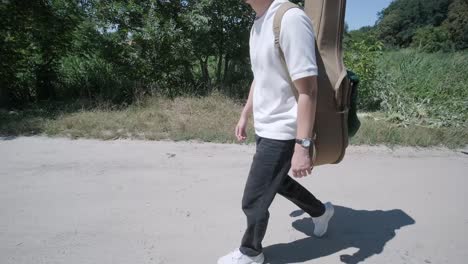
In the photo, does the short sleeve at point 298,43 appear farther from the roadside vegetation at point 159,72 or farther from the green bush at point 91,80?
the green bush at point 91,80

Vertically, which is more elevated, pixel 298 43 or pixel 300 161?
pixel 298 43

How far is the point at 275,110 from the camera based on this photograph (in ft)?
6.75

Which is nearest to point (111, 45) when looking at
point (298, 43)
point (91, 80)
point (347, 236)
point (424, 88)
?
point (91, 80)

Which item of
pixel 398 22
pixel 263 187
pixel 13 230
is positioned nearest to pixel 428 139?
pixel 263 187

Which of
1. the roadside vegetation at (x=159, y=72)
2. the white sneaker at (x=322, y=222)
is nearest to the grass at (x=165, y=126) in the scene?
the roadside vegetation at (x=159, y=72)

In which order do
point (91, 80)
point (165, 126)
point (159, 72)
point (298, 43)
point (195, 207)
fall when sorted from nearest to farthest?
point (298, 43) < point (195, 207) < point (165, 126) < point (159, 72) < point (91, 80)

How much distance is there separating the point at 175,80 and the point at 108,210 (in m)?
5.50

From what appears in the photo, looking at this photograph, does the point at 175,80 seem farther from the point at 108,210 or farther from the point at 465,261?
the point at 465,261

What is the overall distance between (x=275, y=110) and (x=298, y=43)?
0.43 metres

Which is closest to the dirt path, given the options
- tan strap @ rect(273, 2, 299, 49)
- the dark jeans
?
the dark jeans

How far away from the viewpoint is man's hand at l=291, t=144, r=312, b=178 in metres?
1.97

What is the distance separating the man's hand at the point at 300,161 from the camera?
1.97 meters

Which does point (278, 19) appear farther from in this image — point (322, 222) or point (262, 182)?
point (322, 222)

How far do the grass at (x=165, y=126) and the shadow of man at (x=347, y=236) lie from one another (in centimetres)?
222
